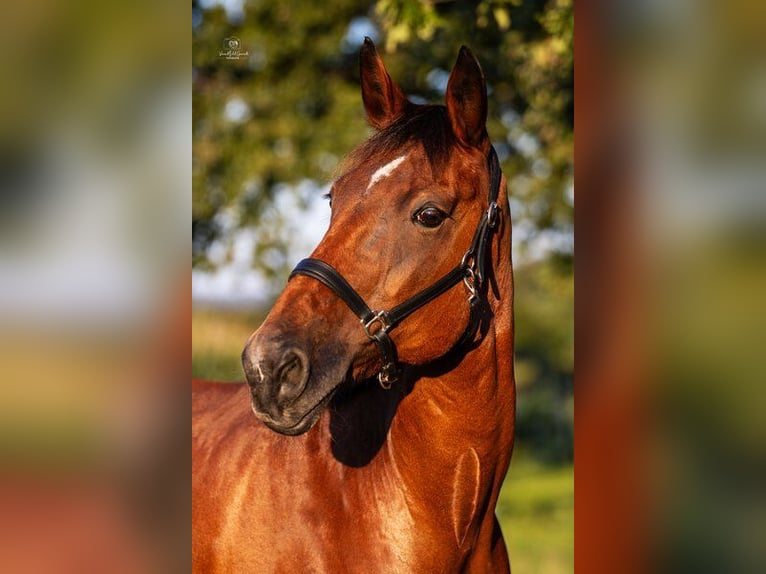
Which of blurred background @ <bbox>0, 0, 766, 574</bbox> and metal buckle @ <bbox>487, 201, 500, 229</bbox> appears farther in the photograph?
metal buckle @ <bbox>487, 201, 500, 229</bbox>

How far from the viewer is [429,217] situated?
7.58 feet

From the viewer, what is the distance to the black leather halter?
2.17 m

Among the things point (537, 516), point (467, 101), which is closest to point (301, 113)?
point (537, 516)

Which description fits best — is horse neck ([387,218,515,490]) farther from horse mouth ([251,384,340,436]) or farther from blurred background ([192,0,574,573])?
blurred background ([192,0,574,573])

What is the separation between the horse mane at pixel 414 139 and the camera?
2.38 m

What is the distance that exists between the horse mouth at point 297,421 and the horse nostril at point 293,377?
7 cm

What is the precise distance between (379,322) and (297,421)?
0.37 m

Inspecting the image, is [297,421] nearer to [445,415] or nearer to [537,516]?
[445,415]

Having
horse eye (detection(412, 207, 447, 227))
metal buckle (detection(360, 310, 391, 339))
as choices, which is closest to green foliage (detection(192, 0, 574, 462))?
horse eye (detection(412, 207, 447, 227))
